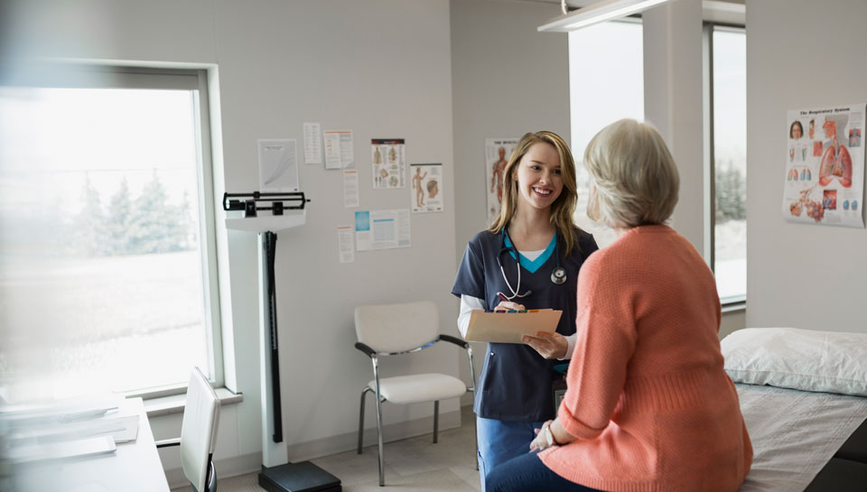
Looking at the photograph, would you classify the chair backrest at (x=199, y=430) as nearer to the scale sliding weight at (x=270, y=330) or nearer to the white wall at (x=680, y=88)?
the scale sliding weight at (x=270, y=330)

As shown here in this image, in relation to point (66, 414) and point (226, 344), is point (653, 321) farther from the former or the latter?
point (226, 344)

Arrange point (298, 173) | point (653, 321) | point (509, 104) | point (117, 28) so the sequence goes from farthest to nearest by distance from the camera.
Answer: point (509, 104)
point (298, 173)
point (117, 28)
point (653, 321)

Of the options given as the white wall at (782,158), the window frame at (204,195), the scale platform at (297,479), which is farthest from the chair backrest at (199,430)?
the white wall at (782,158)

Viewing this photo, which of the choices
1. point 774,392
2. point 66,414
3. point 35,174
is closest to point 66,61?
point 35,174

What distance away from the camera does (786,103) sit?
163 inches

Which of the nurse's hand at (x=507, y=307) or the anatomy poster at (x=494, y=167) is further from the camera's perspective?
the anatomy poster at (x=494, y=167)

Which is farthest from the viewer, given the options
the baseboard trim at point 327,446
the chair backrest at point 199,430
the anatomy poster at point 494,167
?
the anatomy poster at point 494,167

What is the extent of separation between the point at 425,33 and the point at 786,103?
218 cm

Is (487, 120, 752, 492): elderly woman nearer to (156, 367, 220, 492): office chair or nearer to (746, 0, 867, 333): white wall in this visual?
(156, 367, 220, 492): office chair

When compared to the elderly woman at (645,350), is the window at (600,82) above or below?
above

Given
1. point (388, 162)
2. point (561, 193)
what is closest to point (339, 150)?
point (388, 162)

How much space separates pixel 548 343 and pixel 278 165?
260 cm

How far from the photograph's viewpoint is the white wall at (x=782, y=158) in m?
3.87

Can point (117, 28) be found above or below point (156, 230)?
above
